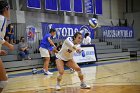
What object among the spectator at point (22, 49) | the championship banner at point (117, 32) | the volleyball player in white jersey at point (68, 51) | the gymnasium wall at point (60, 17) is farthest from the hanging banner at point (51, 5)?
the volleyball player in white jersey at point (68, 51)

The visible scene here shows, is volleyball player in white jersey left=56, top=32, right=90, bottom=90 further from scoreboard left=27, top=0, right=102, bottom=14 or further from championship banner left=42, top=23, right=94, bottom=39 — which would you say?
championship banner left=42, top=23, right=94, bottom=39

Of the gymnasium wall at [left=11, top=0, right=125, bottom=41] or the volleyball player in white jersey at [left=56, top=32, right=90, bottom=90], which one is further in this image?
the gymnasium wall at [left=11, top=0, right=125, bottom=41]

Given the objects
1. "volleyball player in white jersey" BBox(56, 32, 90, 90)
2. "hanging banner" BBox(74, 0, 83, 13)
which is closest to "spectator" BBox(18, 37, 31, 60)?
"volleyball player in white jersey" BBox(56, 32, 90, 90)

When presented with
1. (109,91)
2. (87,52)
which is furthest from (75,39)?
(87,52)

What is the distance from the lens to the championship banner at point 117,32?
863 inches

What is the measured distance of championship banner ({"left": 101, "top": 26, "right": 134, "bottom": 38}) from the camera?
71.9ft

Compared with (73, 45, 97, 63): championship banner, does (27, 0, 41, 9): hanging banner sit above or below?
above

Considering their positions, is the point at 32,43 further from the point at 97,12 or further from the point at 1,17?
the point at 1,17

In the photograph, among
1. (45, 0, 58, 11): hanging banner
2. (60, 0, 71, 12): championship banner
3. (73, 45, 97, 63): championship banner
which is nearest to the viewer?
(73, 45, 97, 63): championship banner

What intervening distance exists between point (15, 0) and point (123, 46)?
405 inches

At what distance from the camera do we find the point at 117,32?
22953 mm

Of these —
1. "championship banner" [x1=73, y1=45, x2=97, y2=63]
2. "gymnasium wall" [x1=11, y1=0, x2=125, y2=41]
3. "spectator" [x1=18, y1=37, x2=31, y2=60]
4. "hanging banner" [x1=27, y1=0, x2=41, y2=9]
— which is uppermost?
"hanging banner" [x1=27, y1=0, x2=41, y2=9]

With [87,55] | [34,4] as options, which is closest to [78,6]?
[34,4]

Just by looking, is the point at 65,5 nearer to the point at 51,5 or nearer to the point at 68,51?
Answer: the point at 51,5
